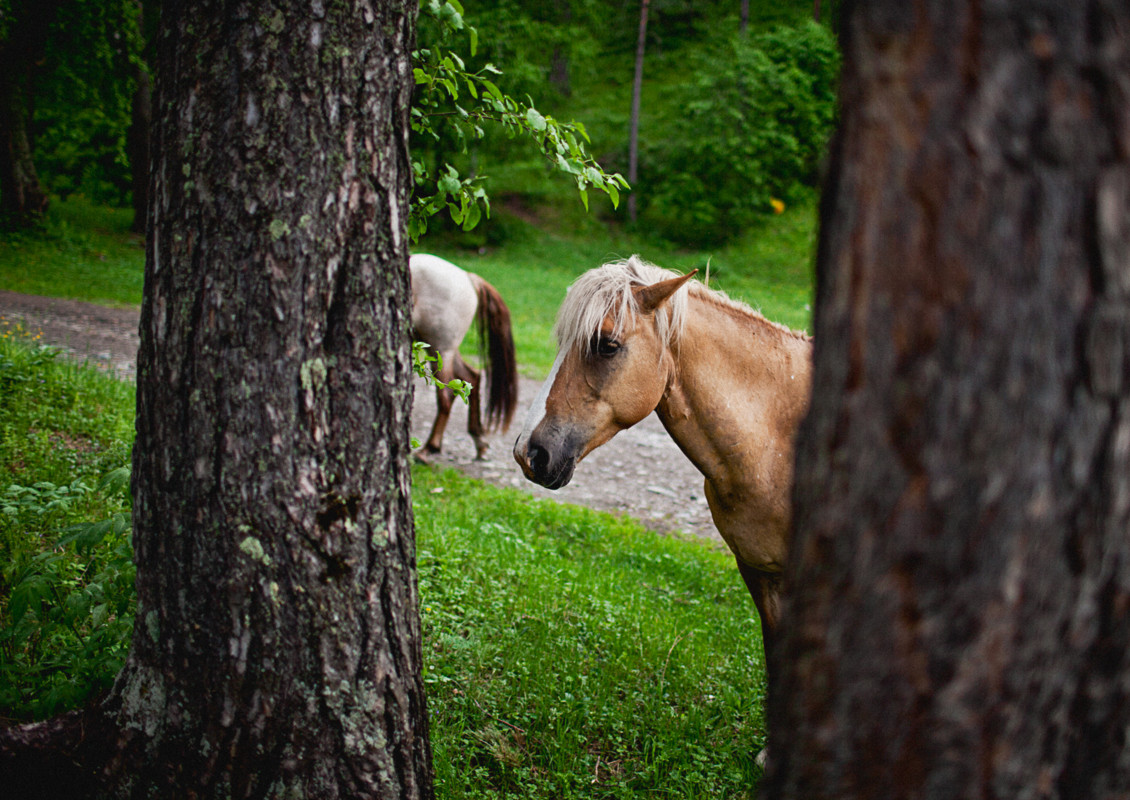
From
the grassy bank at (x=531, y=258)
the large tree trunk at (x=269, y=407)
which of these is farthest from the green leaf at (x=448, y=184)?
the grassy bank at (x=531, y=258)

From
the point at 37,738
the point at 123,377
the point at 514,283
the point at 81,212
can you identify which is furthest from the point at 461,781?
the point at 81,212

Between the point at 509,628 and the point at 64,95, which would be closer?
the point at 509,628

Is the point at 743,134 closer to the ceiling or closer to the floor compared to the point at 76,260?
closer to the ceiling

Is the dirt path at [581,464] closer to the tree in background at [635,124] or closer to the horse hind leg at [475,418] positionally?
the horse hind leg at [475,418]

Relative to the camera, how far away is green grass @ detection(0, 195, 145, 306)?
11.8m

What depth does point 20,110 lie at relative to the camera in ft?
47.8

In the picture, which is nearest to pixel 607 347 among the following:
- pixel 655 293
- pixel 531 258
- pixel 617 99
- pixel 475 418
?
pixel 655 293

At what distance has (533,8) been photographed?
73.1 ft

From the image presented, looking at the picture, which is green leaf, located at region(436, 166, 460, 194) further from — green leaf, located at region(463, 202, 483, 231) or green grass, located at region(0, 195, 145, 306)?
green grass, located at region(0, 195, 145, 306)

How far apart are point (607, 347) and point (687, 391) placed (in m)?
0.44

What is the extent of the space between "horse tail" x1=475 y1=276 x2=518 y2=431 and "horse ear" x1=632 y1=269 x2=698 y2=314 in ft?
14.8

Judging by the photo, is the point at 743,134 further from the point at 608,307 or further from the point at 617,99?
the point at 608,307

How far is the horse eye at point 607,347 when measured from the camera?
2.82m

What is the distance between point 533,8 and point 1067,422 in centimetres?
2524
